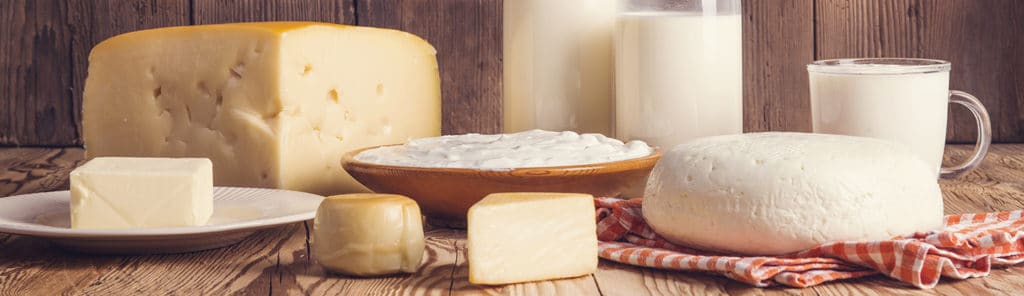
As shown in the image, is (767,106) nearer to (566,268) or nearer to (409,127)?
(409,127)

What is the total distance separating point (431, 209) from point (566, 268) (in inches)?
11.8

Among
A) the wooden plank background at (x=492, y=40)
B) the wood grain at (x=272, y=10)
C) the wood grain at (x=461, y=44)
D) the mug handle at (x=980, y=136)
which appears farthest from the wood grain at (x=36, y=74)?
the mug handle at (x=980, y=136)

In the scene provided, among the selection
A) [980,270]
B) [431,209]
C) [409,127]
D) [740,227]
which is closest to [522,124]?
[409,127]

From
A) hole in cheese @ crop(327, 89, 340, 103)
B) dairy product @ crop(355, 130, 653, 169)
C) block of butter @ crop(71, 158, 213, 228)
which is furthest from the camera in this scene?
hole in cheese @ crop(327, 89, 340, 103)

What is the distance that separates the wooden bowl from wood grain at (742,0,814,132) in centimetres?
85

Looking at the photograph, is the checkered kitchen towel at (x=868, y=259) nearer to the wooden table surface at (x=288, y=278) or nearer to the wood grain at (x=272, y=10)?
the wooden table surface at (x=288, y=278)

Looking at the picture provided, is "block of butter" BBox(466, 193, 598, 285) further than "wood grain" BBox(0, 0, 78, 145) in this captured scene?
No

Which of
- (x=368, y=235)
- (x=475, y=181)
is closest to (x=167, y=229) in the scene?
(x=368, y=235)

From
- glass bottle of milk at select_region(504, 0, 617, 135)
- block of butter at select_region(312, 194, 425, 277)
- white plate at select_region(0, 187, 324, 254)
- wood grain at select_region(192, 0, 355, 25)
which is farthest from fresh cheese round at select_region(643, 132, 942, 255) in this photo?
wood grain at select_region(192, 0, 355, 25)

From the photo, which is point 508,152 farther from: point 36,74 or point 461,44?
point 36,74

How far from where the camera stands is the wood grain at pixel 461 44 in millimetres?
2051

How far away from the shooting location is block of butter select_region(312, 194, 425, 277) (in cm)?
98

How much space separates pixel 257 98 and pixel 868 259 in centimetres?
79

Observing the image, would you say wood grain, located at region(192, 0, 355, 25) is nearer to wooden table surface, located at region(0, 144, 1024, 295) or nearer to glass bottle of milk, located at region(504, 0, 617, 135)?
glass bottle of milk, located at region(504, 0, 617, 135)
